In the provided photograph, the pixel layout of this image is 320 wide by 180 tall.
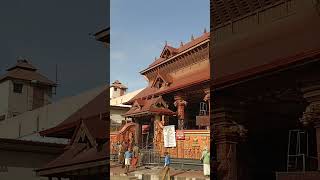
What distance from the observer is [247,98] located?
2.45 metres

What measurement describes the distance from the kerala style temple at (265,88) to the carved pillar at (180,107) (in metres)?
0.17

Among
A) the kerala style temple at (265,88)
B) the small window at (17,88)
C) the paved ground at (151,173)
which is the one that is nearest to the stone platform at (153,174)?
the paved ground at (151,173)

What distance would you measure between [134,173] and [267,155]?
612 millimetres

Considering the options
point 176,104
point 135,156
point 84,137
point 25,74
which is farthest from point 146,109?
point 25,74

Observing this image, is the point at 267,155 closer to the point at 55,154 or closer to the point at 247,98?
the point at 247,98

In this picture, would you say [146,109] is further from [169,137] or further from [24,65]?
[24,65]

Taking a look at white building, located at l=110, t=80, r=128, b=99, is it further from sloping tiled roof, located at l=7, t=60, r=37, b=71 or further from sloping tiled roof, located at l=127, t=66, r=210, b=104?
sloping tiled roof, located at l=7, t=60, r=37, b=71

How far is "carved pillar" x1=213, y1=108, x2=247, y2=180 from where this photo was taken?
2.36 m

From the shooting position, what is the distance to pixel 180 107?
2.15m

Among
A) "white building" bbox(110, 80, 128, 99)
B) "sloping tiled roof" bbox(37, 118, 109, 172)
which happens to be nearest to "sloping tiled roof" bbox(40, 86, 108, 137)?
"sloping tiled roof" bbox(37, 118, 109, 172)

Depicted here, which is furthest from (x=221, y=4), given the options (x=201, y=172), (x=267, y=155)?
(x=201, y=172)

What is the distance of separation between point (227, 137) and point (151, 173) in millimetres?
479

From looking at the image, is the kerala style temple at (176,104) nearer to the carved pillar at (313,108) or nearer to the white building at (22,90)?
the carved pillar at (313,108)

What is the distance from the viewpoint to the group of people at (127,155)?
1.99 meters
